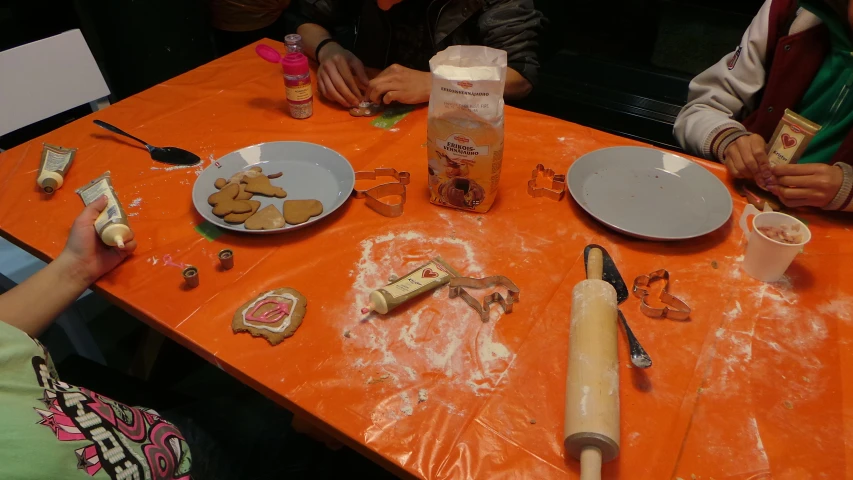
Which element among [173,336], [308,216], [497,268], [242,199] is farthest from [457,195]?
[173,336]

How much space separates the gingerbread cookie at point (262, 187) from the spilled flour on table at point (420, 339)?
0.96 ft

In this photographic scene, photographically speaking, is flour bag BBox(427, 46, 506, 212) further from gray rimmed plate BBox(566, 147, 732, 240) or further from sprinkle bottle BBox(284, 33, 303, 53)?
sprinkle bottle BBox(284, 33, 303, 53)

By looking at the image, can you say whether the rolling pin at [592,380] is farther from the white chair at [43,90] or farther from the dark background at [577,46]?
the dark background at [577,46]

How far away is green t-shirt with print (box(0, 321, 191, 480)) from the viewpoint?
710mm

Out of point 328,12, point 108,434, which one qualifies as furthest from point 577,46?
point 108,434

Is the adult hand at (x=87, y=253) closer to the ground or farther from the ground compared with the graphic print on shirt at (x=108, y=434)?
farther from the ground

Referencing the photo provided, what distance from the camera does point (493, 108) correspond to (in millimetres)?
1038

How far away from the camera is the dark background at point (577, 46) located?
257 cm

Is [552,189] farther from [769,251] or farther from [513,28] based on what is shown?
[513,28]

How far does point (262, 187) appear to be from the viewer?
122 cm

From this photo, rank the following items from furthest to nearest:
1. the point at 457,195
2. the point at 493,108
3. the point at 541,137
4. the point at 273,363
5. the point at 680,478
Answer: the point at 541,137
the point at 457,195
the point at 493,108
the point at 273,363
the point at 680,478

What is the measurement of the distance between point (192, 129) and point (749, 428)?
4.70 feet

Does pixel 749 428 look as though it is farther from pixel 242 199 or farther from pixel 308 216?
pixel 242 199

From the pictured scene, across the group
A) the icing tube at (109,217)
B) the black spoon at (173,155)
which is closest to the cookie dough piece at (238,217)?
Result: the icing tube at (109,217)
